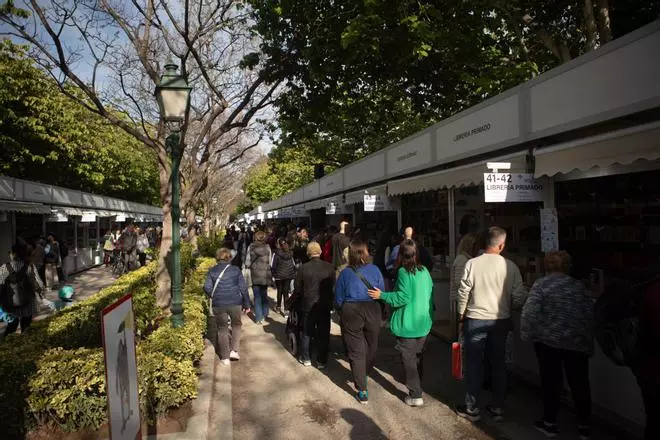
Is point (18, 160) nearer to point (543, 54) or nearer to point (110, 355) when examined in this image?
point (543, 54)

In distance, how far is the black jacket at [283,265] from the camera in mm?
8875

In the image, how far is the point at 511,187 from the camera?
5496mm

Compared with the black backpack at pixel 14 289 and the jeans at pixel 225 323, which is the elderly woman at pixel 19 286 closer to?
the black backpack at pixel 14 289

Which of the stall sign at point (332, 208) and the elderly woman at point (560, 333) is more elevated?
the stall sign at point (332, 208)

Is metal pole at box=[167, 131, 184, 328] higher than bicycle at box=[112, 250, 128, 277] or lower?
higher

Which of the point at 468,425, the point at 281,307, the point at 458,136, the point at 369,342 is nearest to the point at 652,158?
the point at 468,425

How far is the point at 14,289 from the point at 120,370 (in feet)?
20.2

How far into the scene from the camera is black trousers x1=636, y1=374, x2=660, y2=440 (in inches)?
119

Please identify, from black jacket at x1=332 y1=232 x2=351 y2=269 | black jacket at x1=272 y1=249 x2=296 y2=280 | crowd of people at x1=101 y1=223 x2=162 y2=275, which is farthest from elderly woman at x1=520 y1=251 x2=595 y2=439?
crowd of people at x1=101 y1=223 x2=162 y2=275

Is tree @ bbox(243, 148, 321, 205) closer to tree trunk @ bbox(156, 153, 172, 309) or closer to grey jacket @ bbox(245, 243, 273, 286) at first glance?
tree trunk @ bbox(156, 153, 172, 309)

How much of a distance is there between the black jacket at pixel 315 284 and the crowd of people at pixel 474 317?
0.5 inches

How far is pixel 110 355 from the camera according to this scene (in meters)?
2.19

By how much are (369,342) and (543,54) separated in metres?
11.9

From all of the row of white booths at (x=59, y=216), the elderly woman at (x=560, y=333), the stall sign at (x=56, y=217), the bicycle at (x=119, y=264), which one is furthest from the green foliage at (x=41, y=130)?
the elderly woman at (x=560, y=333)
